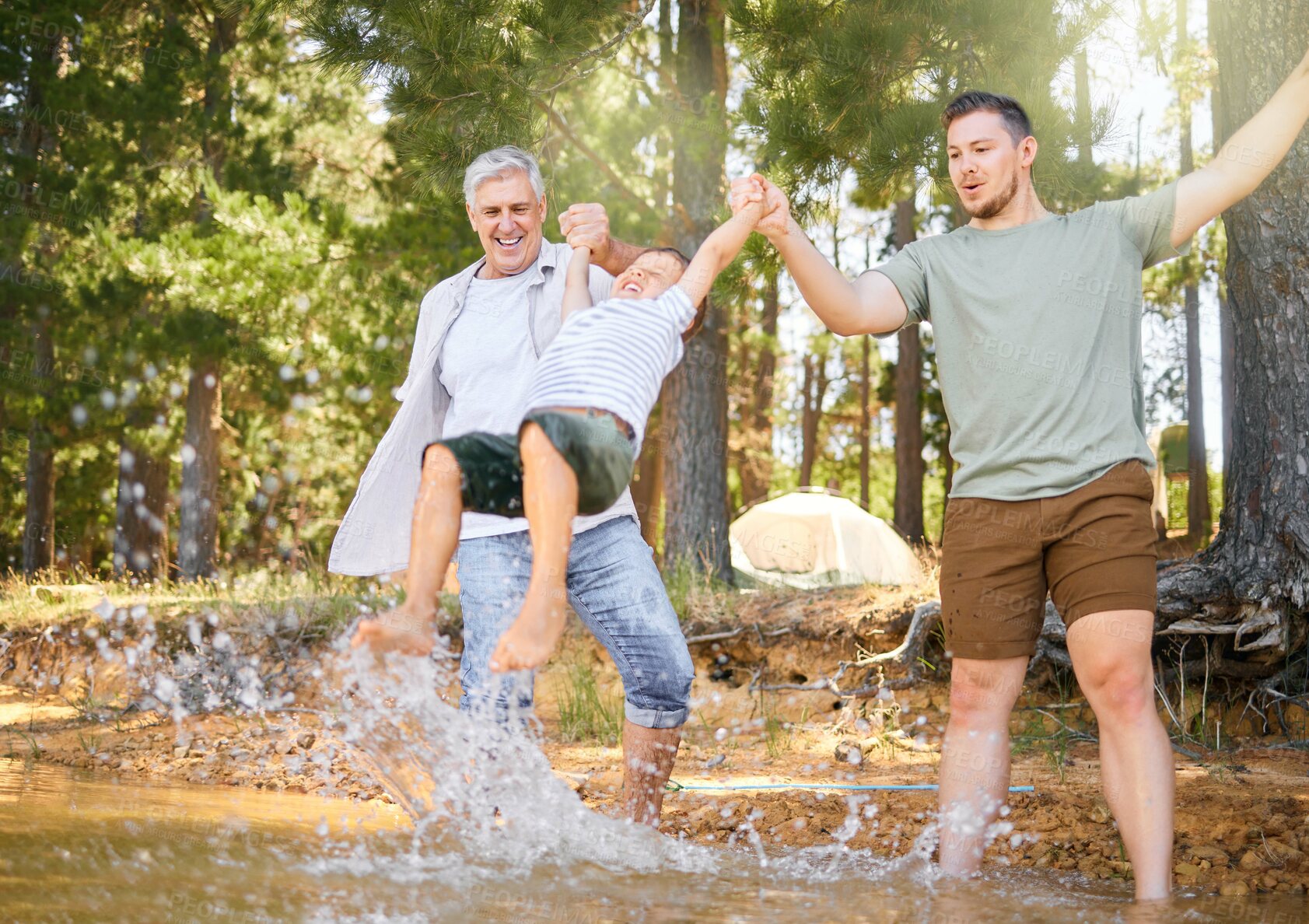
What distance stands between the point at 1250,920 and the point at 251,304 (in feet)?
32.2

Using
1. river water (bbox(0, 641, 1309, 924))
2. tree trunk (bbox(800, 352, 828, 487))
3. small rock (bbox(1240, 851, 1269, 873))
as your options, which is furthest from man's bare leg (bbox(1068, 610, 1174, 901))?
tree trunk (bbox(800, 352, 828, 487))

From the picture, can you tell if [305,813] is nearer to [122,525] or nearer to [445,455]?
[445,455]

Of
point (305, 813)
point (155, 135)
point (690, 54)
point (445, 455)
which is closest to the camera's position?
point (445, 455)

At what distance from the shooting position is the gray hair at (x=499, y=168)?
303cm

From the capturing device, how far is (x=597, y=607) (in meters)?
2.93

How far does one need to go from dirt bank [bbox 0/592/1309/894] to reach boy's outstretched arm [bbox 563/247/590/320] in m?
1.74

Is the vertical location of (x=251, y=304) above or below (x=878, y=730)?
above

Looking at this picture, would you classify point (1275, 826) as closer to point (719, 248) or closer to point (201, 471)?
point (719, 248)

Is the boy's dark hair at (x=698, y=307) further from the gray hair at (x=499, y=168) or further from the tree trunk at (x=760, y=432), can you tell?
the tree trunk at (x=760, y=432)

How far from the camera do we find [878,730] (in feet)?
16.7

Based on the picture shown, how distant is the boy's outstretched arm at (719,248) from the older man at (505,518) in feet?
1.15

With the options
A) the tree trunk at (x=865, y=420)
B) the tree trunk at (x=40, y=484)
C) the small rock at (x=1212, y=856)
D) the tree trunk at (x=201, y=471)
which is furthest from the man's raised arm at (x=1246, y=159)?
the tree trunk at (x=865, y=420)

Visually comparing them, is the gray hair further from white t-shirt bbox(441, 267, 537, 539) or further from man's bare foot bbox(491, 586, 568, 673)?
man's bare foot bbox(491, 586, 568, 673)

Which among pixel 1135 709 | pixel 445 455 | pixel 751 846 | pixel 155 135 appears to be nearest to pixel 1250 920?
pixel 1135 709
